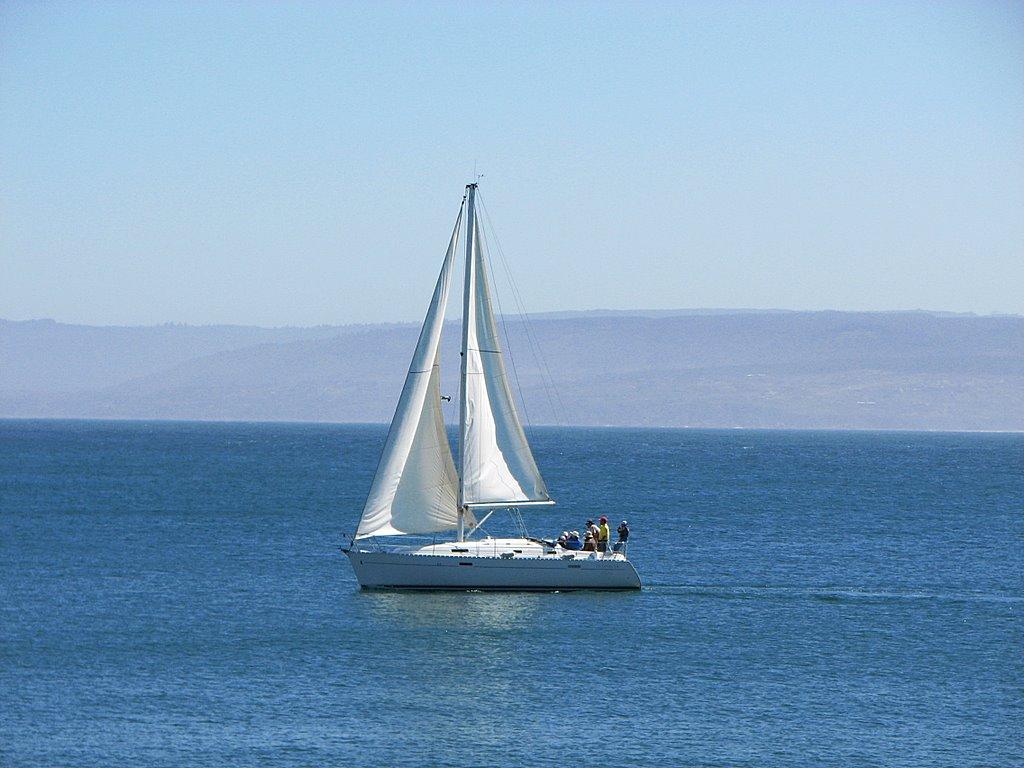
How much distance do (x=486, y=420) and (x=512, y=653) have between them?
38.1ft

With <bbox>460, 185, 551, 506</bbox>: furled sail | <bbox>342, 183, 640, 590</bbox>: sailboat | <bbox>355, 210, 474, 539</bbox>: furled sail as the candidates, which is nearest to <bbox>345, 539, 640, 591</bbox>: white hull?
<bbox>342, 183, 640, 590</bbox>: sailboat

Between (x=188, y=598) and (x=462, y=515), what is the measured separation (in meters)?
9.58

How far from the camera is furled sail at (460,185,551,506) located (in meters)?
51.9

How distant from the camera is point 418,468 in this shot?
171ft

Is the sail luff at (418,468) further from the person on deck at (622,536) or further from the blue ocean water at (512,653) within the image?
the person on deck at (622,536)

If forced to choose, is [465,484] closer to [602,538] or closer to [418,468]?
[418,468]

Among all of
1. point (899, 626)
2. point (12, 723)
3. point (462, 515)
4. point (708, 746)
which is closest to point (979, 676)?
point (899, 626)

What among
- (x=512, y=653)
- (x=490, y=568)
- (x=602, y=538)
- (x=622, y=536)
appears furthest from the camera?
(x=622, y=536)

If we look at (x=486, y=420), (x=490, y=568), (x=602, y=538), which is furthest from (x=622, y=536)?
(x=486, y=420)

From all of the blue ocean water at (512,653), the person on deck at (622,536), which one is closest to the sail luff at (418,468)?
Result: the blue ocean water at (512,653)

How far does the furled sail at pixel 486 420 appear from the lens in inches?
2042

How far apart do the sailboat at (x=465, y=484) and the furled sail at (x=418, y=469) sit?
34 mm

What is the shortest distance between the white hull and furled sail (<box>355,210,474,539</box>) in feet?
3.07

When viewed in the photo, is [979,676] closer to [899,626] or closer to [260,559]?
[899,626]
